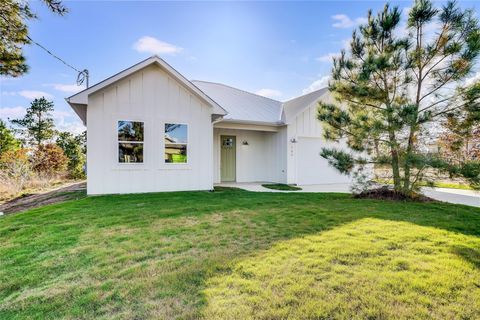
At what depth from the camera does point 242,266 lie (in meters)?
3.01

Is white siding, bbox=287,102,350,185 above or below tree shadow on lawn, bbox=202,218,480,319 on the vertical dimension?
above

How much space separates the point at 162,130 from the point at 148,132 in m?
0.49

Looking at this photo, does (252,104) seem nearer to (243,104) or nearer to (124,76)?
(243,104)

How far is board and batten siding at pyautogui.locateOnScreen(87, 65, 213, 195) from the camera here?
27.1 feet

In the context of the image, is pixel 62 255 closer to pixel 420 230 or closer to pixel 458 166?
pixel 420 230

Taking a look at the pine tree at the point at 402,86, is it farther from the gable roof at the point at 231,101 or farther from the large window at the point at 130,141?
the large window at the point at 130,141

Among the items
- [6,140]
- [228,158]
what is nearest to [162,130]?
[228,158]

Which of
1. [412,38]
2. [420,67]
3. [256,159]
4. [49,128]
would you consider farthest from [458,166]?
[49,128]

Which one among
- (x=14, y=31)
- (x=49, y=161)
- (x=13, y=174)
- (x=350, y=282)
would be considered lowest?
(x=350, y=282)

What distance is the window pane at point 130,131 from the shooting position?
8570 millimetres

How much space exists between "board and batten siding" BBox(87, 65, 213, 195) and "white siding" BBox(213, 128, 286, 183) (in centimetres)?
238

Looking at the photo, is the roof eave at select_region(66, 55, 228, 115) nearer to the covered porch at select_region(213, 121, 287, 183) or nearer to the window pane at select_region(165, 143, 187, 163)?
the window pane at select_region(165, 143, 187, 163)

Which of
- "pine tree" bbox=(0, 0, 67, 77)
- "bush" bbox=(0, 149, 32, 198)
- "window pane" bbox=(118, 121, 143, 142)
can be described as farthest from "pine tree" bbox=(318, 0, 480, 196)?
"bush" bbox=(0, 149, 32, 198)

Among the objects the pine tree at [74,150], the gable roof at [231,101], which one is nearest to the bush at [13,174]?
the gable roof at [231,101]
